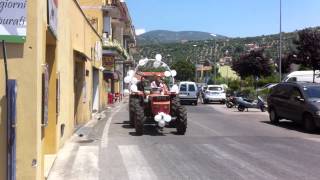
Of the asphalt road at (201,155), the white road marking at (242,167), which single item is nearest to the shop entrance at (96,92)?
the asphalt road at (201,155)

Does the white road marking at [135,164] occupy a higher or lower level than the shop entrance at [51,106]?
lower

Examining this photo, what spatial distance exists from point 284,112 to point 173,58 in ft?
358

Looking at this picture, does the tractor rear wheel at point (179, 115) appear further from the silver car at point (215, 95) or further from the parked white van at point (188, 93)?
the silver car at point (215, 95)

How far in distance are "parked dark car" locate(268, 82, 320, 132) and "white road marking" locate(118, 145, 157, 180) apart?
313 inches

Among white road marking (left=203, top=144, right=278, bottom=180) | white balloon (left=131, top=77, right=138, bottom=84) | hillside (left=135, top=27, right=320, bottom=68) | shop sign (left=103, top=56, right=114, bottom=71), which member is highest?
hillside (left=135, top=27, right=320, bottom=68)

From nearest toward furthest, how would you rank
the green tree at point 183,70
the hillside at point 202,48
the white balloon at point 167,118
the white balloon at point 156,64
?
the white balloon at point 167,118 < the white balloon at point 156,64 < the green tree at point 183,70 < the hillside at point 202,48

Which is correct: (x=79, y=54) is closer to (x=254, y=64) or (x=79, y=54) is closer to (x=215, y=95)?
(x=215, y=95)

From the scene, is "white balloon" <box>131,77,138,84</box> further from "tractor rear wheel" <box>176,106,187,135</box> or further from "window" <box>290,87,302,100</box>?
"window" <box>290,87,302,100</box>

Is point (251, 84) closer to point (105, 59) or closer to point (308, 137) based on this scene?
point (105, 59)

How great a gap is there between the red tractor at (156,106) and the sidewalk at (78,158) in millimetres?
1417

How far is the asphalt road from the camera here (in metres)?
10.6

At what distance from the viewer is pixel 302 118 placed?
67.7ft

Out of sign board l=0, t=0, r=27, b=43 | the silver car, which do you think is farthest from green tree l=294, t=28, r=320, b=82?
sign board l=0, t=0, r=27, b=43

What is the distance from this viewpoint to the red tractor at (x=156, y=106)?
1781 cm
